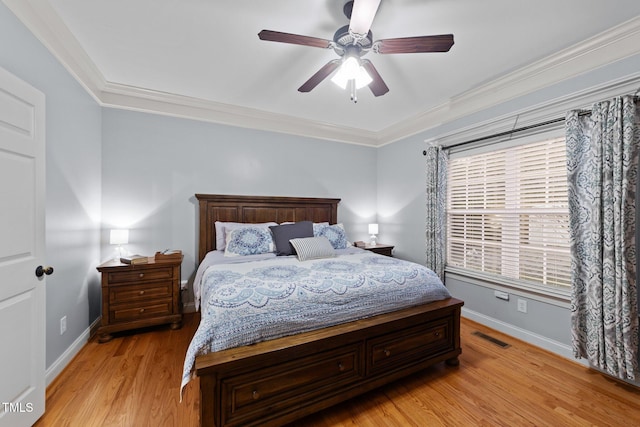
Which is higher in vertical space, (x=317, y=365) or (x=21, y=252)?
(x=21, y=252)

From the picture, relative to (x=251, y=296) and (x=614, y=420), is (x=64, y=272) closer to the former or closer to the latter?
(x=251, y=296)

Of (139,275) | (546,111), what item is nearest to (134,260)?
(139,275)

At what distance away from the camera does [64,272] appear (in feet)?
7.11

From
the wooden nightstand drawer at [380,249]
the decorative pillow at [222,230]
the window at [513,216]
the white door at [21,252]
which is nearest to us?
the white door at [21,252]

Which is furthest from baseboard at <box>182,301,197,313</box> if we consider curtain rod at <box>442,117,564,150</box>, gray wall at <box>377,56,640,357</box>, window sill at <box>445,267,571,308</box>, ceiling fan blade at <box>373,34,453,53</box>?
curtain rod at <box>442,117,564,150</box>

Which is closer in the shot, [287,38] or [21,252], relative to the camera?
[21,252]

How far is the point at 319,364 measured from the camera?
1611mm

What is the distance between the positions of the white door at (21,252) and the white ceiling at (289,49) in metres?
0.73

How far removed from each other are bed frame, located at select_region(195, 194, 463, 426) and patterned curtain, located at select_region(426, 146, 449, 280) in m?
1.24

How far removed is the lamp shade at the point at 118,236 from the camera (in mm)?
2736

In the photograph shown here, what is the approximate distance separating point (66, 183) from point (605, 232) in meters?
4.33

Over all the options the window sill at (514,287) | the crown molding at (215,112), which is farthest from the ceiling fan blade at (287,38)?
the window sill at (514,287)

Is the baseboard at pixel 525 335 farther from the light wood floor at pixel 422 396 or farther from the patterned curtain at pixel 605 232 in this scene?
the patterned curtain at pixel 605 232

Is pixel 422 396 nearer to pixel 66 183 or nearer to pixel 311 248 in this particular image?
pixel 311 248
